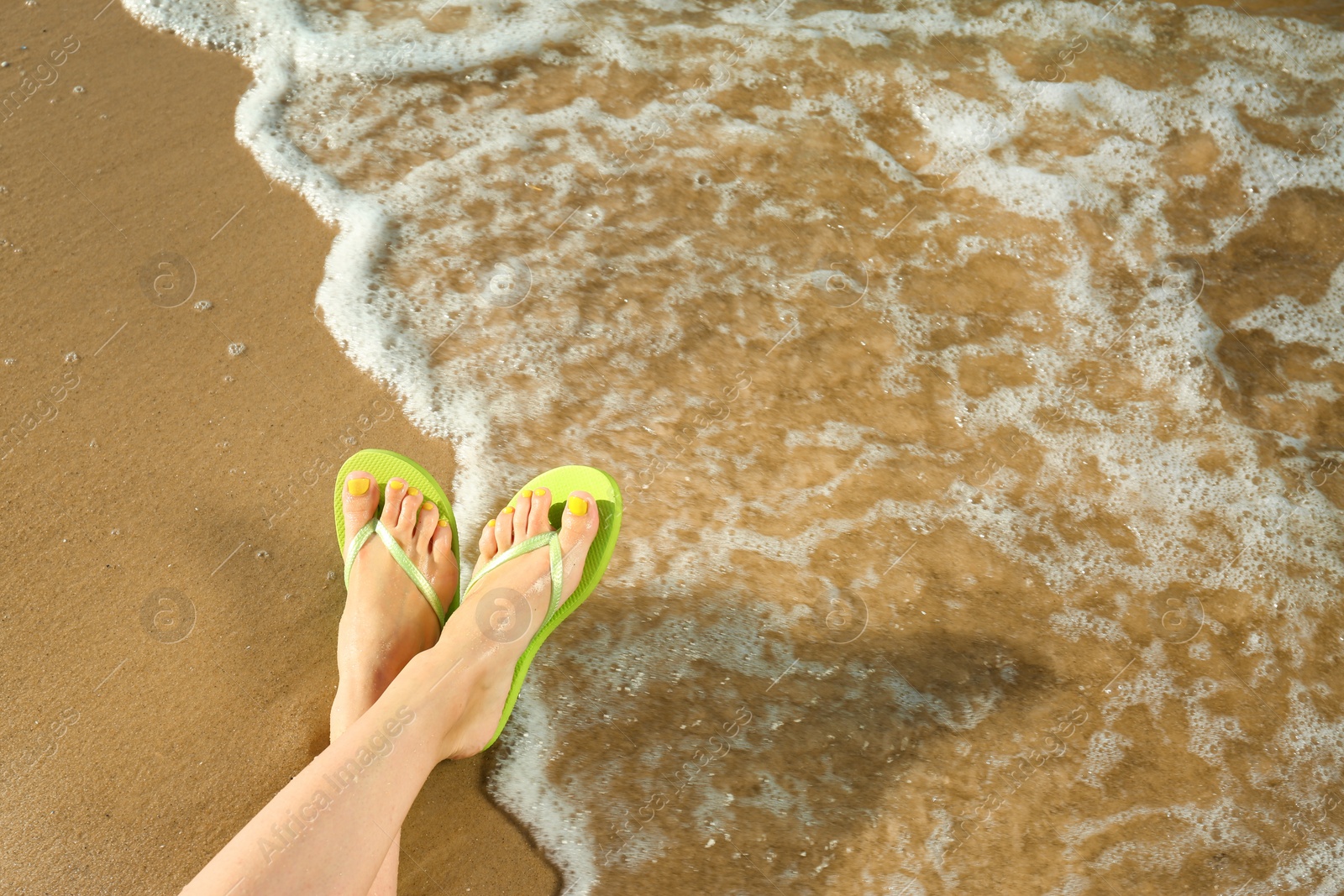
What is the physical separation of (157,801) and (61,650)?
1.39 feet

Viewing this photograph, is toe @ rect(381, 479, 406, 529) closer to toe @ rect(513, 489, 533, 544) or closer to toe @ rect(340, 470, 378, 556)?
toe @ rect(340, 470, 378, 556)

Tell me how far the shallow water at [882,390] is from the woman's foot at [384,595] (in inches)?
7.7

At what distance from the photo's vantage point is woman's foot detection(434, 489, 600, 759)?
1.78 metres

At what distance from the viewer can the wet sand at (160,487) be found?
183 centimetres

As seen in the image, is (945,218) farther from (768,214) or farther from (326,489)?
(326,489)

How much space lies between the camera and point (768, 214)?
2.66 metres

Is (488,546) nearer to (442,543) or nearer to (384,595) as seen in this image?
(442,543)

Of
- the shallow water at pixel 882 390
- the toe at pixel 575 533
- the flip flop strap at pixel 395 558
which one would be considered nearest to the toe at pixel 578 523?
the toe at pixel 575 533

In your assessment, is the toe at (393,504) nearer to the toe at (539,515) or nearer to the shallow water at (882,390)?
the shallow water at (882,390)

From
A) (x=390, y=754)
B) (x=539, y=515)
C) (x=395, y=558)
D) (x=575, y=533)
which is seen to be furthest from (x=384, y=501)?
(x=390, y=754)

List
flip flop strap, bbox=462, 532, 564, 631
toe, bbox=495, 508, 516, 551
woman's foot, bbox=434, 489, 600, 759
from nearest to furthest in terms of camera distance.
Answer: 1. woman's foot, bbox=434, 489, 600, 759
2. flip flop strap, bbox=462, 532, 564, 631
3. toe, bbox=495, 508, 516, 551

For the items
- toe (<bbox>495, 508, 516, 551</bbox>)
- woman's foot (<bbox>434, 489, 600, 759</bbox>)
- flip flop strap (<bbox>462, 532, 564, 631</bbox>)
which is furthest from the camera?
toe (<bbox>495, 508, 516, 551</bbox>)

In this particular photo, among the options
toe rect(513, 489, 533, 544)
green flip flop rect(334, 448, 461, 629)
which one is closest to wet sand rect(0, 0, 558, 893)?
green flip flop rect(334, 448, 461, 629)

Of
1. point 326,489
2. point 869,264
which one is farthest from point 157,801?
point 869,264
